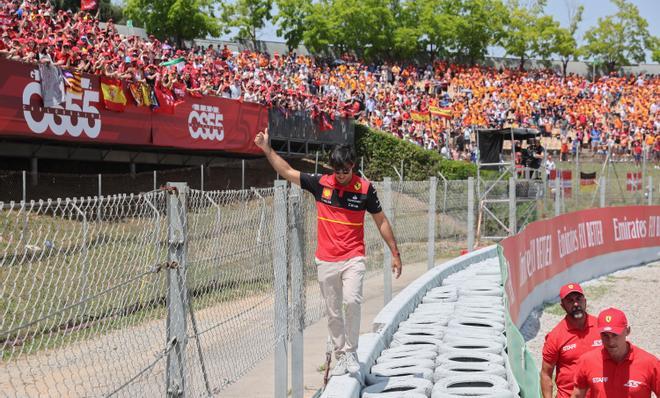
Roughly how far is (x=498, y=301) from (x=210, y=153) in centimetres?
1406

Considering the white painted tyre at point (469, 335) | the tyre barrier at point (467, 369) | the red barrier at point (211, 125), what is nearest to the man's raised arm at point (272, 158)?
the tyre barrier at point (467, 369)

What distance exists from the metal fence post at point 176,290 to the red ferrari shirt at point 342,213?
7.77 ft

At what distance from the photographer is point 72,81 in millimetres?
17125

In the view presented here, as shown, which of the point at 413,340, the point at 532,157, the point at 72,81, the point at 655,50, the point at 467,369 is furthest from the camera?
the point at 655,50

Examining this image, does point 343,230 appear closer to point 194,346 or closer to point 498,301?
point 194,346

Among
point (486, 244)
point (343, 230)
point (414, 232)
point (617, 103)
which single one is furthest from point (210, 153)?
point (617, 103)

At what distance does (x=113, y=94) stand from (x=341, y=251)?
40.9 feet

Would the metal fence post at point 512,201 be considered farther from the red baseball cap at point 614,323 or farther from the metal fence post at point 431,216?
the red baseball cap at point 614,323

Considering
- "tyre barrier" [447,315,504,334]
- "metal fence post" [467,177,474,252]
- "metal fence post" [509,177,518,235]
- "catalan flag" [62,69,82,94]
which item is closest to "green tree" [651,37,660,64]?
A: "metal fence post" [509,177,518,235]

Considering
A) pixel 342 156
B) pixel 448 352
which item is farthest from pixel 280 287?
pixel 448 352

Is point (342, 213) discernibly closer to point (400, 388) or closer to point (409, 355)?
point (400, 388)

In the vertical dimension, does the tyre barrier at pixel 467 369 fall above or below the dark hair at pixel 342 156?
below

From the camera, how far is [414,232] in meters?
16.6

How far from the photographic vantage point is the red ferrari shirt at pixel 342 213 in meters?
7.19
